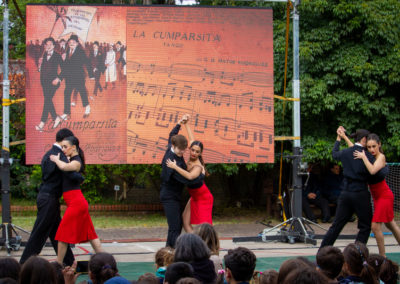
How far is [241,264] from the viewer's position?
3.49 meters

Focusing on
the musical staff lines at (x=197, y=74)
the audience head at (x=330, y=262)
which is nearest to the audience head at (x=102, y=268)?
the audience head at (x=330, y=262)

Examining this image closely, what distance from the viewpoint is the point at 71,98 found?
8.34m

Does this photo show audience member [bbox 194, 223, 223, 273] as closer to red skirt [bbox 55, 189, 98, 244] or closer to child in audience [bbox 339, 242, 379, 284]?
child in audience [bbox 339, 242, 379, 284]

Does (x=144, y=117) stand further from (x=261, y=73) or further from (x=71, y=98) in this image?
(x=261, y=73)

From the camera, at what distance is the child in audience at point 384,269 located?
12.7 feet

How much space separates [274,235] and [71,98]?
423 centimetres

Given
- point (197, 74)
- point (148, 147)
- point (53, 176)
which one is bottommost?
point (53, 176)

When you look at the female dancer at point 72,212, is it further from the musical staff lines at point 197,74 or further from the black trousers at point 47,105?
the musical staff lines at point 197,74

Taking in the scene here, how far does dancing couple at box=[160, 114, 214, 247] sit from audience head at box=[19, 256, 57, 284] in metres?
3.47

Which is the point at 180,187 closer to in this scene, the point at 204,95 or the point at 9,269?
the point at 204,95

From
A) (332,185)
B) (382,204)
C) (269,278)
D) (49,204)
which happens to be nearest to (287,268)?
(269,278)

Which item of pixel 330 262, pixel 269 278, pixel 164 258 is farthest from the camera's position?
pixel 164 258

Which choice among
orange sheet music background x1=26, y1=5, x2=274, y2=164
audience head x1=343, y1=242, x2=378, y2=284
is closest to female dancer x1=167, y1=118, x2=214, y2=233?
orange sheet music background x1=26, y1=5, x2=274, y2=164

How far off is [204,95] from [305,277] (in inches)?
238
